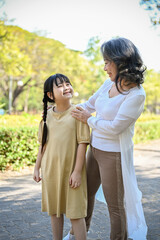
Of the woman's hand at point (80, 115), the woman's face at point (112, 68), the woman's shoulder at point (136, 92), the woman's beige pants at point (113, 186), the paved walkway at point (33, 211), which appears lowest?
the paved walkway at point (33, 211)

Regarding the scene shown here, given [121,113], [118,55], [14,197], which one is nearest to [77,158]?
[121,113]

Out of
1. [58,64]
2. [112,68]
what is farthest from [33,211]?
[58,64]

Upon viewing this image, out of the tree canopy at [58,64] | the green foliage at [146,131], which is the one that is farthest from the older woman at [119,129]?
the tree canopy at [58,64]

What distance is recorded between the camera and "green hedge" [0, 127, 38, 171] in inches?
225

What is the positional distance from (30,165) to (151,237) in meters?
3.94

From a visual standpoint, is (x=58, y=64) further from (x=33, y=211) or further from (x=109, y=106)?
(x=109, y=106)

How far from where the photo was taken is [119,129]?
2.04 metres

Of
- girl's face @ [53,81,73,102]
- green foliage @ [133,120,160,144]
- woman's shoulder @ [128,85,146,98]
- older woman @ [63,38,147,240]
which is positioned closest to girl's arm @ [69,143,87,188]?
older woman @ [63,38,147,240]

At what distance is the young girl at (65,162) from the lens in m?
2.21

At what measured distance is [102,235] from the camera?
9.66ft

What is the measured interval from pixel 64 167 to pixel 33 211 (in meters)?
1.74

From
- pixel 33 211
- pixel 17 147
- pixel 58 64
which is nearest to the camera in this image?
pixel 33 211

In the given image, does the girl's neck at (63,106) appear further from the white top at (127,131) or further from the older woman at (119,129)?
the white top at (127,131)

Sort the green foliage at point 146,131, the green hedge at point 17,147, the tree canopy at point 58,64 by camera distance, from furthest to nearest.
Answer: the tree canopy at point 58,64 → the green foliage at point 146,131 → the green hedge at point 17,147
